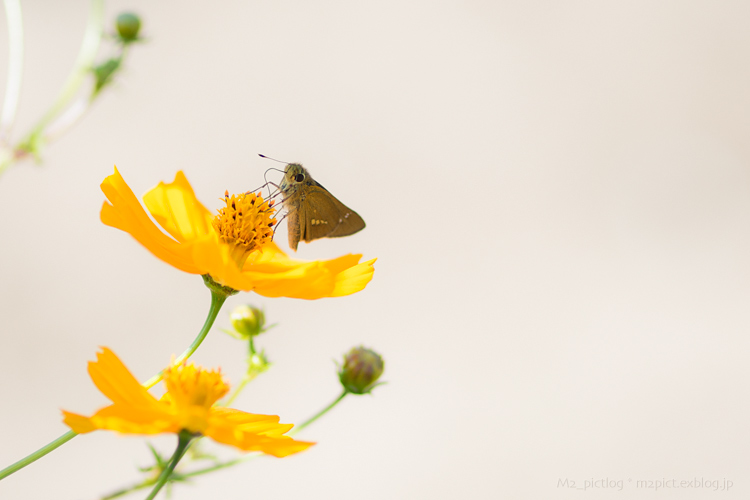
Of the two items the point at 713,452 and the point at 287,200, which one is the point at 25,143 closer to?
the point at 287,200

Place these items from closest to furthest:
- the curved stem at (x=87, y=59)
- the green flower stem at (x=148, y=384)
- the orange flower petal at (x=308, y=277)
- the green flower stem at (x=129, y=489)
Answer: the green flower stem at (x=148, y=384) < the green flower stem at (x=129, y=489) < the orange flower petal at (x=308, y=277) < the curved stem at (x=87, y=59)

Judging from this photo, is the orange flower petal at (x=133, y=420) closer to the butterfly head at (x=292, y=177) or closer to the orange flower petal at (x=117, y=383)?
the orange flower petal at (x=117, y=383)

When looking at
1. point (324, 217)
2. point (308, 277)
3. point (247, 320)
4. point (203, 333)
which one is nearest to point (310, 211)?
point (324, 217)

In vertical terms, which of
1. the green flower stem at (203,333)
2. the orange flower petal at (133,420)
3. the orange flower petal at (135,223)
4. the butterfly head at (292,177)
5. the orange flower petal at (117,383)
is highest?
the butterfly head at (292,177)

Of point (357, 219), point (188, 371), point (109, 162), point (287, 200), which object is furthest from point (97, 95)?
point (109, 162)

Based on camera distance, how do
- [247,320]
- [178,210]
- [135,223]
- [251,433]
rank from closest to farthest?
[251,433] → [135,223] → [178,210] → [247,320]

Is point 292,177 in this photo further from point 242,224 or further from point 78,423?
point 78,423

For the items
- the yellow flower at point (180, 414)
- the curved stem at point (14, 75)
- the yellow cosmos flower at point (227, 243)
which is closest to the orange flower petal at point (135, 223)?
the yellow cosmos flower at point (227, 243)
